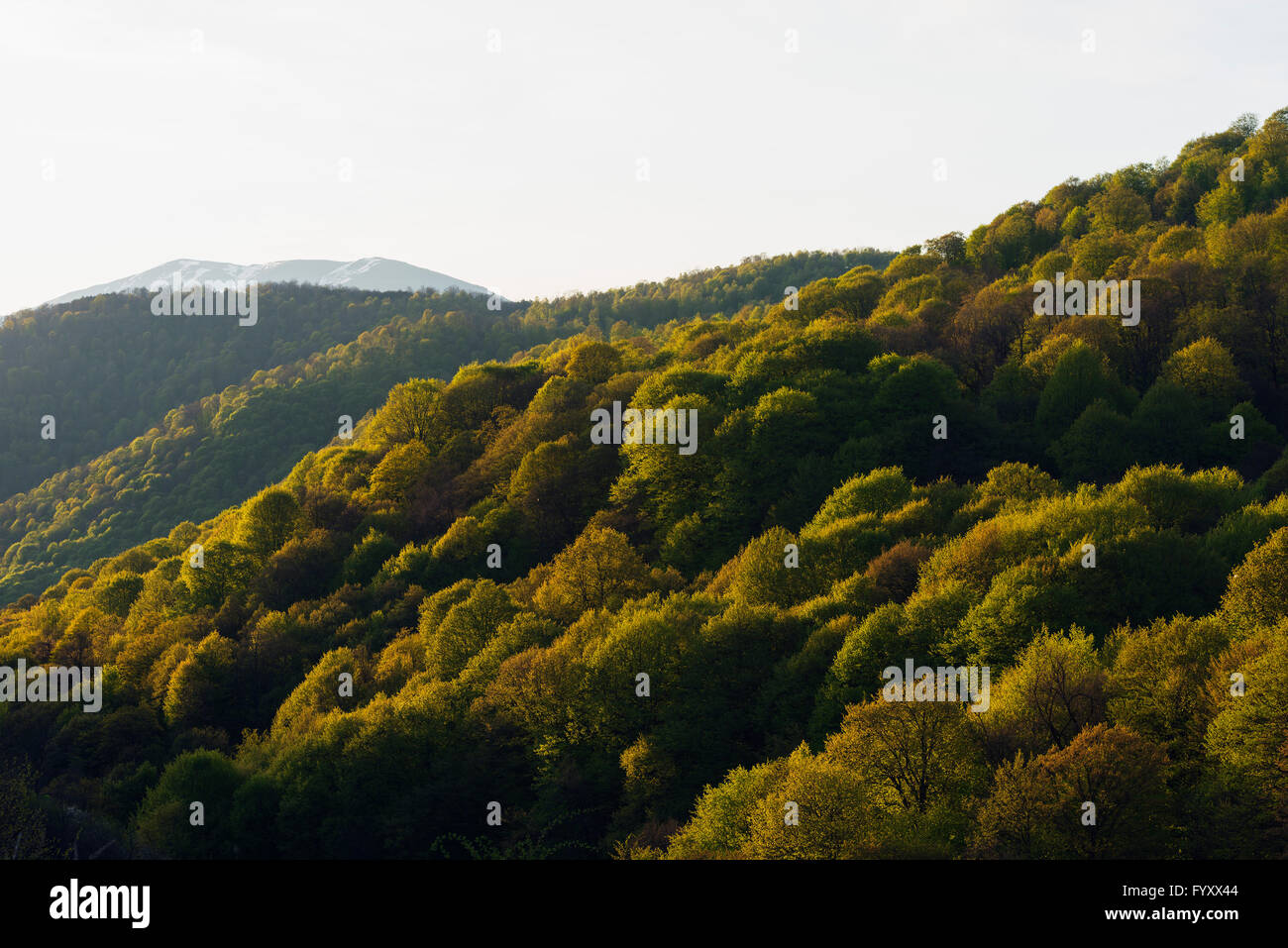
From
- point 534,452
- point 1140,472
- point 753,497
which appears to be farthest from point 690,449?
point 1140,472

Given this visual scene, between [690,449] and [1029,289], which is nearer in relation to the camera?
[690,449]

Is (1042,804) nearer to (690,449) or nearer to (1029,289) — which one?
(690,449)

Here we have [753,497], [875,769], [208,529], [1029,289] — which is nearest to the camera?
[875,769]

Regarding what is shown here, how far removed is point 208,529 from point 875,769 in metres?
134

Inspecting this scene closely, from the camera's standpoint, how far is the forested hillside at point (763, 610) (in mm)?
49156

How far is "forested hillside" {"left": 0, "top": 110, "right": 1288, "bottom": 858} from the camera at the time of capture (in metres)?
49.2

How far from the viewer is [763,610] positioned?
7269cm

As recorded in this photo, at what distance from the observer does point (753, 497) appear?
4031 inches
